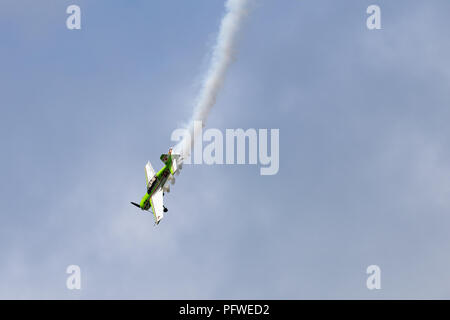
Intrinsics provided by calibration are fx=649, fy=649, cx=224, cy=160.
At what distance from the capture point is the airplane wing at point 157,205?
78.8 m

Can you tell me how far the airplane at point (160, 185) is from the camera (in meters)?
79.3

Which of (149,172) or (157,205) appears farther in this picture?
(149,172)

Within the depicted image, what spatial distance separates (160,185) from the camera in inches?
3189

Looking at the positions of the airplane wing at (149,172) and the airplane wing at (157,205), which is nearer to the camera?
the airplane wing at (157,205)

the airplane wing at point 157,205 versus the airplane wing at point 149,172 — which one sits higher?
the airplane wing at point 149,172

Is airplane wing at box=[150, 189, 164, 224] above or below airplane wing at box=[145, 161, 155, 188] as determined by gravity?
below

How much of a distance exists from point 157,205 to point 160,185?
8.79 ft

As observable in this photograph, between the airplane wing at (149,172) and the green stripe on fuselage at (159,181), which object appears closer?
the green stripe on fuselage at (159,181)

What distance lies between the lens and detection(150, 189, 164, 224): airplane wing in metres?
78.8
